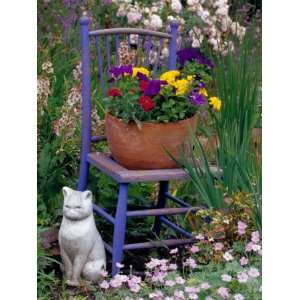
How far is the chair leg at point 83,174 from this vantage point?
11.8ft

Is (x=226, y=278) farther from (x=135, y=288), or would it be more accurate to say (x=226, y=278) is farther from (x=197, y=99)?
(x=197, y=99)

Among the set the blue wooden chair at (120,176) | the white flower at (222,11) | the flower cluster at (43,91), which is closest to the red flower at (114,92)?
the blue wooden chair at (120,176)

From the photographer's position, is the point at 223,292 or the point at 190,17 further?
the point at 190,17

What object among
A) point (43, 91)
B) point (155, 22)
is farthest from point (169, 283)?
point (155, 22)

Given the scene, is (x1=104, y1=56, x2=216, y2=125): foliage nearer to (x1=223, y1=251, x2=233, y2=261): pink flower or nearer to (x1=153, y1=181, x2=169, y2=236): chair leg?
(x1=153, y1=181, x2=169, y2=236): chair leg

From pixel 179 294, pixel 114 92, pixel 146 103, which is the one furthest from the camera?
pixel 114 92

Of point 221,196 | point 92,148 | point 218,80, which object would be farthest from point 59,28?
point 221,196

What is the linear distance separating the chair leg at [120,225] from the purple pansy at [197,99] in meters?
0.46

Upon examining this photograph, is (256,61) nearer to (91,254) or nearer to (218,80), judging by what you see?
(218,80)

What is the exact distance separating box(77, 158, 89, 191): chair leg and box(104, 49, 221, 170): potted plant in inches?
10.9

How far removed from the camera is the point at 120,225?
10.6 feet

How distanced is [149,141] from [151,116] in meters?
0.11

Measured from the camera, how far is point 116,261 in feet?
10.7

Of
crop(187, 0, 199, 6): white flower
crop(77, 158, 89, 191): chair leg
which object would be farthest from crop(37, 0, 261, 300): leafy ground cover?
crop(187, 0, 199, 6): white flower
